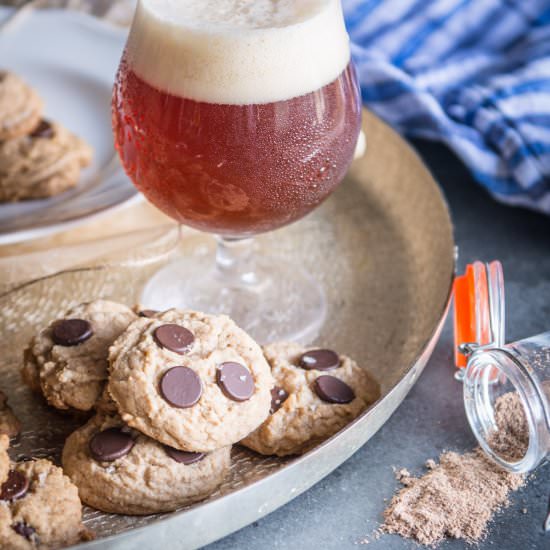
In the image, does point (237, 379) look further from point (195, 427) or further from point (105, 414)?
point (105, 414)

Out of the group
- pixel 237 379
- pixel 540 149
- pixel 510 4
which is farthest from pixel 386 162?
pixel 237 379

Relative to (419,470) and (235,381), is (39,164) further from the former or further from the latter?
(419,470)

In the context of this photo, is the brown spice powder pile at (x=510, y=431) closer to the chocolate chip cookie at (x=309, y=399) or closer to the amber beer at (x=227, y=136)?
the chocolate chip cookie at (x=309, y=399)

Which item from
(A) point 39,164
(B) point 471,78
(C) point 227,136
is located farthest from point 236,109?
(B) point 471,78

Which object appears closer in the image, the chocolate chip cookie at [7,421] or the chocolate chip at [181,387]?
the chocolate chip at [181,387]

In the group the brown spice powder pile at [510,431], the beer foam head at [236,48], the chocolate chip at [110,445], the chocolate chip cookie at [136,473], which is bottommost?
the brown spice powder pile at [510,431]

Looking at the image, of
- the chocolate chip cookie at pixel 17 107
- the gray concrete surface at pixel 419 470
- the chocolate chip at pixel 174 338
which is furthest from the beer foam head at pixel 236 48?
the chocolate chip cookie at pixel 17 107

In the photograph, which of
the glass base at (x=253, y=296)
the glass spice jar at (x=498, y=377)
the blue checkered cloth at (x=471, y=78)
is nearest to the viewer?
the glass spice jar at (x=498, y=377)
